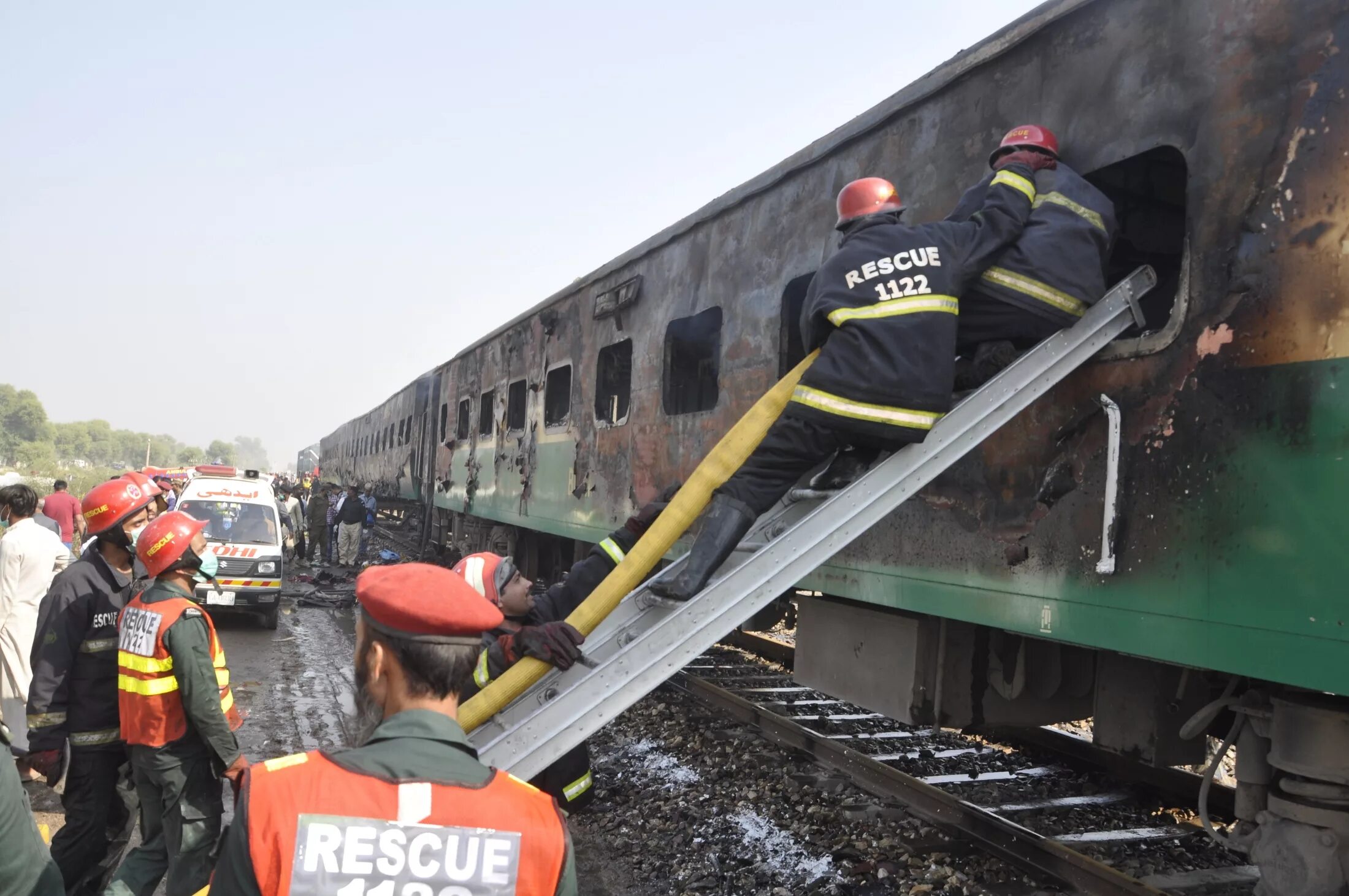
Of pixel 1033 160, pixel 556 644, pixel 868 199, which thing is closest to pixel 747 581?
pixel 556 644

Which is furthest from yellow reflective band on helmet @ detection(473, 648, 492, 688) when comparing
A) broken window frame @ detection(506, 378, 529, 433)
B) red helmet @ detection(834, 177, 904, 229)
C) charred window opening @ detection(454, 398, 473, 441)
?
charred window opening @ detection(454, 398, 473, 441)

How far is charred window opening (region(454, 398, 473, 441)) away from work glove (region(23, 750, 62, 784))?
10.0 meters

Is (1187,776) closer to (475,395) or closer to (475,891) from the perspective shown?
(475,891)

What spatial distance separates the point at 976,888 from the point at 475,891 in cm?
310

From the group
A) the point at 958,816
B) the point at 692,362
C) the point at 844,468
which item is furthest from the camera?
the point at 692,362

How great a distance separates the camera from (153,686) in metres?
3.07

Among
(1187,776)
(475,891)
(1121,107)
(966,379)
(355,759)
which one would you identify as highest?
(1121,107)

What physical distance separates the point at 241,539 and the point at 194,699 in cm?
837

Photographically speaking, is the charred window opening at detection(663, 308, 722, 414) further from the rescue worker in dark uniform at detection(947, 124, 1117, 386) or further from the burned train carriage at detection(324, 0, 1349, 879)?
the rescue worker in dark uniform at detection(947, 124, 1117, 386)

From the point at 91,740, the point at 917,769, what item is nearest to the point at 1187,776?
the point at 917,769

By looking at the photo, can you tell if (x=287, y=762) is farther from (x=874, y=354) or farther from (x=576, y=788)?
(x=874, y=354)

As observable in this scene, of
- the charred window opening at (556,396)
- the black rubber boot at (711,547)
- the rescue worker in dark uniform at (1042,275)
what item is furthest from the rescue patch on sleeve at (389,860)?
the charred window opening at (556,396)

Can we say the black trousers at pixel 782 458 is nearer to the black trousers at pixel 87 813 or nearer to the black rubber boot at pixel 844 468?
the black rubber boot at pixel 844 468

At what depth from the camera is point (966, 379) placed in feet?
10.4
